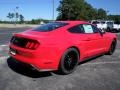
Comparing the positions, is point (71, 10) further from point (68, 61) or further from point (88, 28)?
point (68, 61)

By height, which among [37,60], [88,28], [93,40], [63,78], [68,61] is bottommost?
[63,78]

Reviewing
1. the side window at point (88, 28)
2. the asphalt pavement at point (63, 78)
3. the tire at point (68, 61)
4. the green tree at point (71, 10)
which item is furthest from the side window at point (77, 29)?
the green tree at point (71, 10)

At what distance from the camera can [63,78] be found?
20.7 feet

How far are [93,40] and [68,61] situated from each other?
1492 mm

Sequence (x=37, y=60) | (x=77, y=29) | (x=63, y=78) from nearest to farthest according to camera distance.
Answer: (x=37, y=60)
(x=63, y=78)
(x=77, y=29)

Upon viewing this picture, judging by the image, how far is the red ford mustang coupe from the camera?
234 inches

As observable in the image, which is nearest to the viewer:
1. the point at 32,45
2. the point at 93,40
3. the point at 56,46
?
the point at 32,45

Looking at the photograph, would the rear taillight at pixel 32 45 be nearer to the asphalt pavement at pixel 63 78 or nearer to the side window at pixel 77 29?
the asphalt pavement at pixel 63 78

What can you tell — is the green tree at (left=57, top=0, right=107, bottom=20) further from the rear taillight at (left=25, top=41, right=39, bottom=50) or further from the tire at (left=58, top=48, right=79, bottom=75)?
the rear taillight at (left=25, top=41, right=39, bottom=50)

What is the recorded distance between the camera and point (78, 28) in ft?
24.0

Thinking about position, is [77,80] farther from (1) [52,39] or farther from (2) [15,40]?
(2) [15,40]

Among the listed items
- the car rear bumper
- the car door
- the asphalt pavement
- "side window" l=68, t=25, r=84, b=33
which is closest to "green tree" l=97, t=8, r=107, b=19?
the car door

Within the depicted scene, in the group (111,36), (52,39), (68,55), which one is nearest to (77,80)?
(68,55)

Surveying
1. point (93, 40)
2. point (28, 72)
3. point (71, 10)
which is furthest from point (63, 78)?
point (71, 10)
